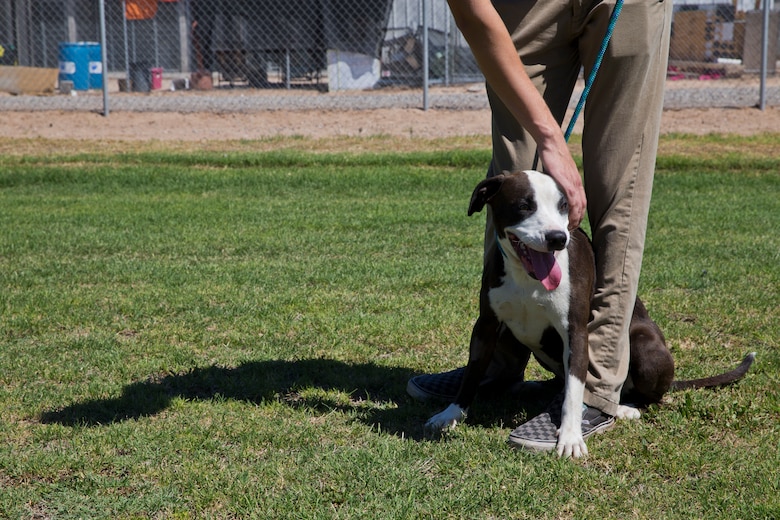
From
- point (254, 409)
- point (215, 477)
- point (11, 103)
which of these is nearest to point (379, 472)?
point (215, 477)

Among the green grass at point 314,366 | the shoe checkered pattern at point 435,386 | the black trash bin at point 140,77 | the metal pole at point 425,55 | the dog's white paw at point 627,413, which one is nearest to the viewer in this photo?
the green grass at point 314,366

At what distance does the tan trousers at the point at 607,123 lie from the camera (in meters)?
3.21

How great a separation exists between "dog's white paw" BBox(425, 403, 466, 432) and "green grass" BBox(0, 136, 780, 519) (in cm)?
6

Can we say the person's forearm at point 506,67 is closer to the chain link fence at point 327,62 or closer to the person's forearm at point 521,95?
the person's forearm at point 521,95

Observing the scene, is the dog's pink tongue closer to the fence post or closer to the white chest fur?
the white chest fur

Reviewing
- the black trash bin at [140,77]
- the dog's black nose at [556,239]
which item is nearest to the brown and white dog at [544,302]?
the dog's black nose at [556,239]

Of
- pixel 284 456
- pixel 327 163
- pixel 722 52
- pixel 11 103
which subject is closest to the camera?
pixel 284 456

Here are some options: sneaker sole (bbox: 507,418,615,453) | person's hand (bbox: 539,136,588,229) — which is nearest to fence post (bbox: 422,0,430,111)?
person's hand (bbox: 539,136,588,229)

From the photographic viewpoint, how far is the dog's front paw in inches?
125

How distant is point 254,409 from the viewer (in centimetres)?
363

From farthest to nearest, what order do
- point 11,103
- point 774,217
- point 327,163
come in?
point 11,103 < point 327,163 < point 774,217

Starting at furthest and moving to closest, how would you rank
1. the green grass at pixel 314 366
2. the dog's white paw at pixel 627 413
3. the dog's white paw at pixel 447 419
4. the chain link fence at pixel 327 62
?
the chain link fence at pixel 327 62 < the dog's white paw at pixel 627 413 < the dog's white paw at pixel 447 419 < the green grass at pixel 314 366

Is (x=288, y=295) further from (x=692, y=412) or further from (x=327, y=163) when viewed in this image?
(x=327, y=163)

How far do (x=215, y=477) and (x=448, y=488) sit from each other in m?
0.76
